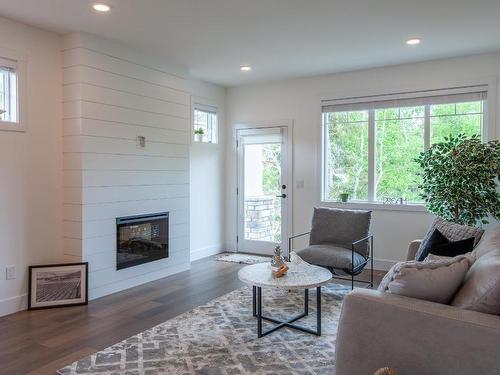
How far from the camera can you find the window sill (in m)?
4.91

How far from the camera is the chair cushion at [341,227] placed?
4.41 metres

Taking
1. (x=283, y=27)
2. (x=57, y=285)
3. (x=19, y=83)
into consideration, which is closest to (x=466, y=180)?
(x=283, y=27)

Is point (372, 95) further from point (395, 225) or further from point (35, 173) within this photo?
point (35, 173)

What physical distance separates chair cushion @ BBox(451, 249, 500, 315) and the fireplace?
11.1 feet

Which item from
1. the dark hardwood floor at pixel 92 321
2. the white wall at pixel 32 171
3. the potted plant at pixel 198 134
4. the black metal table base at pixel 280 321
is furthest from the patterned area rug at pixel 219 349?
the potted plant at pixel 198 134

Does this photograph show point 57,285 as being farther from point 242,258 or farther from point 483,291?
point 483,291

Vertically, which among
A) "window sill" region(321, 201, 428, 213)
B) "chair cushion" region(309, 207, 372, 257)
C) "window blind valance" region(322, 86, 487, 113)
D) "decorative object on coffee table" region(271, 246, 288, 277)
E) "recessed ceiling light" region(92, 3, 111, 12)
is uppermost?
"recessed ceiling light" region(92, 3, 111, 12)

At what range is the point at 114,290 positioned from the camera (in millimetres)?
4211

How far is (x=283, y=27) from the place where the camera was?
3725 millimetres

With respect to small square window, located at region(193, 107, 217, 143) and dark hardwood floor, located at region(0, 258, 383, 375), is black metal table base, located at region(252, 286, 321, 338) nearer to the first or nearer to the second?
dark hardwood floor, located at region(0, 258, 383, 375)

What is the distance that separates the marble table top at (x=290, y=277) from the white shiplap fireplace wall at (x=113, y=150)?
1.71 meters

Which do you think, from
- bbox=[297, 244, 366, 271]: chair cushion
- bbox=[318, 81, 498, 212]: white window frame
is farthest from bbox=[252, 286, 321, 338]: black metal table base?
bbox=[318, 81, 498, 212]: white window frame

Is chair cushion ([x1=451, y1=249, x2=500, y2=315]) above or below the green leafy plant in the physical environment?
below

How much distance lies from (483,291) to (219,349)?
1796 millimetres
